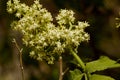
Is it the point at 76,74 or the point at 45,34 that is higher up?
the point at 45,34

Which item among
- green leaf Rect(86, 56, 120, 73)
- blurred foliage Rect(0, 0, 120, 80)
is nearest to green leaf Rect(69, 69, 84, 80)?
green leaf Rect(86, 56, 120, 73)

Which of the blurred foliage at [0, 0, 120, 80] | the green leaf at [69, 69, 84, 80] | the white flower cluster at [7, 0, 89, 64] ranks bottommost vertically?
the green leaf at [69, 69, 84, 80]

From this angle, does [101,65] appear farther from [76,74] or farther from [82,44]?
[82,44]

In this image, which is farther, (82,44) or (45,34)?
(82,44)

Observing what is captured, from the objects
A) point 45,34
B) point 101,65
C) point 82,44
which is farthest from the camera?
point 82,44

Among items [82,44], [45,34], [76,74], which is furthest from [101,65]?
[82,44]

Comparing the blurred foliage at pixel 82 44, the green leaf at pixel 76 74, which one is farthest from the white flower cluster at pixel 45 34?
the blurred foliage at pixel 82 44

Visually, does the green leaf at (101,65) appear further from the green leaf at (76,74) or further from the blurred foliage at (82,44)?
the blurred foliage at (82,44)

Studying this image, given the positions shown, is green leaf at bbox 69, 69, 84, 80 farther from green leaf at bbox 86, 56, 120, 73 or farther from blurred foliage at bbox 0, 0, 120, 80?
blurred foliage at bbox 0, 0, 120, 80

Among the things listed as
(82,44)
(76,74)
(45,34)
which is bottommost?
(76,74)
